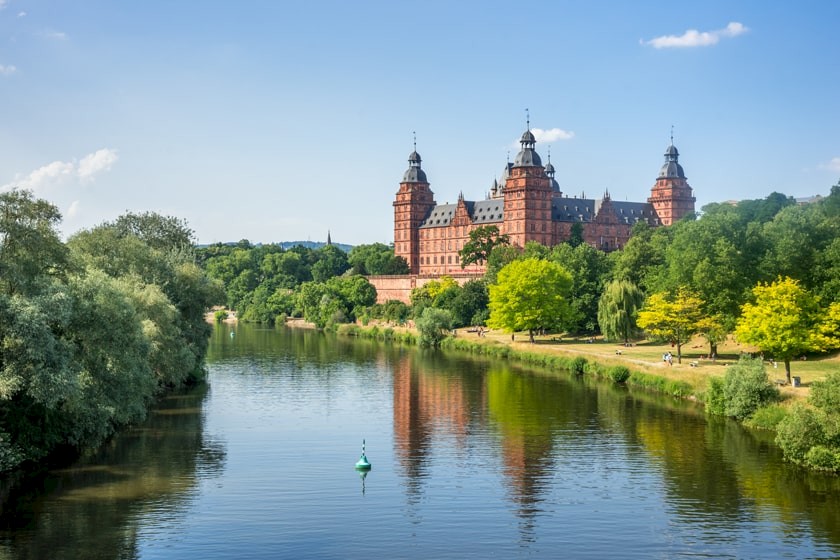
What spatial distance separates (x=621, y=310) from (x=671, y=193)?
3445 inches

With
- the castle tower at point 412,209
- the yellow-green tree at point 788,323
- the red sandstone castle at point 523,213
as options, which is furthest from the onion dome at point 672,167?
the yellow-green tree at point 788,323

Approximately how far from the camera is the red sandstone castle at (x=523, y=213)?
5281 inches

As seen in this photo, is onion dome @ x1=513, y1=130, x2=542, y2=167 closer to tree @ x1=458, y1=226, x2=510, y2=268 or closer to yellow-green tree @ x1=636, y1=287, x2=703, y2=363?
tree @ x1=458, y1=226, x2=510, y2=268

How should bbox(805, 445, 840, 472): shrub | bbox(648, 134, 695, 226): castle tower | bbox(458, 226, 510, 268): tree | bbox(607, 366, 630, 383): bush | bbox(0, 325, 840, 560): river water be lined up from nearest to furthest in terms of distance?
bbox(0, 325, 840, 560): river water < bbox(805, 445, 840, 472): shrub < bbox(607, 366, 630, 383): bush < bbox(458, 226, 510, 268): tree < bbox(648, 134, 695, 226): castle tower

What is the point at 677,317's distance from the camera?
58.0 metres

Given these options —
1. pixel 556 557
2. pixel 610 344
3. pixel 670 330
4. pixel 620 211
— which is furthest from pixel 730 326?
pixel 620 211

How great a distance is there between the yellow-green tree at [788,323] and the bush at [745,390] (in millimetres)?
3911

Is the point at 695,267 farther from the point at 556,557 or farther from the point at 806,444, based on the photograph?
the point at 556,557

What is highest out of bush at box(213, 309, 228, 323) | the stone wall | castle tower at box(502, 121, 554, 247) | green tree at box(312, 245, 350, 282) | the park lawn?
castle tower at box(502, 121, 554, 247)

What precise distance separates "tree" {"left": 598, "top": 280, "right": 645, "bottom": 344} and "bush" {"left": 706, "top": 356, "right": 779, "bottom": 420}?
26.1 meters

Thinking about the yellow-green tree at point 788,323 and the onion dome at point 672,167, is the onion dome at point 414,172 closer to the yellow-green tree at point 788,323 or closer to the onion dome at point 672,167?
the onion dome at point 672,167

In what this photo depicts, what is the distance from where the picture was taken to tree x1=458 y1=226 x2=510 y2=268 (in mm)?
125875

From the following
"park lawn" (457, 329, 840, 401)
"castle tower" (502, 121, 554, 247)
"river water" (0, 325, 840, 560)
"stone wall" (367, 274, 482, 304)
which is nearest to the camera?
"river water" (0, 325, 840, 560)

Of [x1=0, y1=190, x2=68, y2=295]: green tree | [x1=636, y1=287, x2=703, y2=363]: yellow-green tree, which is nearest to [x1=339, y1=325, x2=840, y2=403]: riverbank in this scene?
[x1=636, y1=287, x2=703, y2=363]: yellow-green tree
